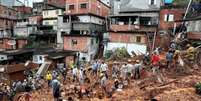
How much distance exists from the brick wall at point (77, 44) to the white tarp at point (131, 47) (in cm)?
361

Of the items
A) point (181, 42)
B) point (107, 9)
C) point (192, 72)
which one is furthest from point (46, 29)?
point (192, 72)

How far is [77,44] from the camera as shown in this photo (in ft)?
132

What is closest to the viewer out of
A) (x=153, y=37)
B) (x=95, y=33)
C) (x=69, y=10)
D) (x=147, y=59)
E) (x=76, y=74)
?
(x=76, y=74)

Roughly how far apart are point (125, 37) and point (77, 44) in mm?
8015

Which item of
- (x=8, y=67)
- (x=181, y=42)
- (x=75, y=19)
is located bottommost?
(x=8, y=67)

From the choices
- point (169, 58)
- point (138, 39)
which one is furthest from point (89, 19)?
point (169, 58)

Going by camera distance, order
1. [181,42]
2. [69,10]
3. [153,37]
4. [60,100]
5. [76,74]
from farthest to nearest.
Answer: [69,10] → [153,37] → [181,42] → [76,74] → [60,100]

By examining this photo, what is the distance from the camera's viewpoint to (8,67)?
30859 millimetres

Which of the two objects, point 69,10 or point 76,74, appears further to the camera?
point 69,10

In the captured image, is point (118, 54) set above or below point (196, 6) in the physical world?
below

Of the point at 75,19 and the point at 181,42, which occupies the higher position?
the point at 75,19

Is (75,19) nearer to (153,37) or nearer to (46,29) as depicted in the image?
(46,29)

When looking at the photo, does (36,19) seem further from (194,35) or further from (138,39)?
(194,35)

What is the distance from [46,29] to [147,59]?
3147 cm
